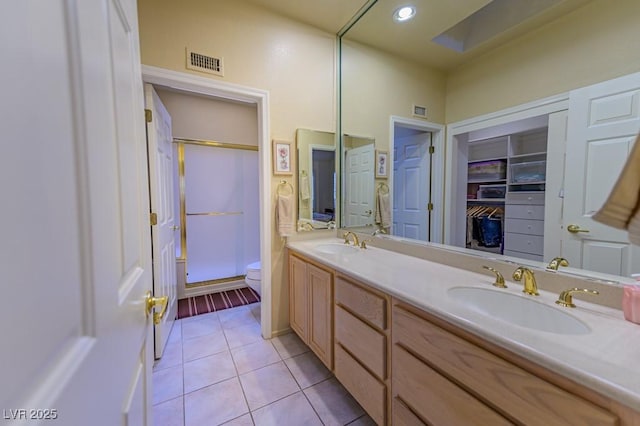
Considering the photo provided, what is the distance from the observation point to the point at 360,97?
2.33 metres

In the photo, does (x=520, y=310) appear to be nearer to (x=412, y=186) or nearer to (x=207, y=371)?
(x=412, y=186)

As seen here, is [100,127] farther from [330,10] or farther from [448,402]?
[330,10]

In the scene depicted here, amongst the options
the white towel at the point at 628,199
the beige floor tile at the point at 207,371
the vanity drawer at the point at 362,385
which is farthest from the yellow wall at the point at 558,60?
the beige floor tile at the point at 207,371

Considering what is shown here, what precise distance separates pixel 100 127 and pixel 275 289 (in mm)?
1986

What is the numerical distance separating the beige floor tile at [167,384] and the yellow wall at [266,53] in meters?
0.78

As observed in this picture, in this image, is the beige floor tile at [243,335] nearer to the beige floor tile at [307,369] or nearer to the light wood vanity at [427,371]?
the beige floor tile at [307,369]

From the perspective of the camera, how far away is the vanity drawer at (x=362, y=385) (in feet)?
4.01

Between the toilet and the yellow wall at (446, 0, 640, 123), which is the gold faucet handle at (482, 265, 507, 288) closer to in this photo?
the yellow wall at (446, 0, 640, 123)

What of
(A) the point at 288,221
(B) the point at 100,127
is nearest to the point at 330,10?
(A) the point at 288,221

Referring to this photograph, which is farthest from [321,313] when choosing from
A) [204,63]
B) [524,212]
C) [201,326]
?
[204,63]

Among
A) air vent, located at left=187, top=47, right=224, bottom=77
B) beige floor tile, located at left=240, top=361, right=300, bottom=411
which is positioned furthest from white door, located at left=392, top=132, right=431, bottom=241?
air vent, located at left=187, top=47, right=224, bottom=77

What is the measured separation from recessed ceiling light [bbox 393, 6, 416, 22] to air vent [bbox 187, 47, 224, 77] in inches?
53.0

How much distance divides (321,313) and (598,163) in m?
1.58

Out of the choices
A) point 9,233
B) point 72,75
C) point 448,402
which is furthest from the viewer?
point 448,402
